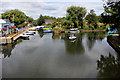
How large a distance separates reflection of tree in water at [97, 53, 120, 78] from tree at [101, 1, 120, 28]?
11.0 m

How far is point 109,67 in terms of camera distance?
18328mm

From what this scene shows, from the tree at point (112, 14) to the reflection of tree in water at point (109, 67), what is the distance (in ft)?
36.2

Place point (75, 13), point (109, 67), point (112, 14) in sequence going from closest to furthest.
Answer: point (109, 67) → point (112, 14) → point (75, 13)

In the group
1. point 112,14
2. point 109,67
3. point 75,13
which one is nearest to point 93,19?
point 75,13

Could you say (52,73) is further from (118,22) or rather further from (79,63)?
(118,22)

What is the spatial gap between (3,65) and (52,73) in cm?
896

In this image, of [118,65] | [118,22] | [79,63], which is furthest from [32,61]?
[118,22]

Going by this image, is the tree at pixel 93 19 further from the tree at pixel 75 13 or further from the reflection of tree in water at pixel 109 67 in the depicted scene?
the reflection of tree in water at pixel 109 67

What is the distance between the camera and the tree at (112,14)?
29047 mm

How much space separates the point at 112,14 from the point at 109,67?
17.2m

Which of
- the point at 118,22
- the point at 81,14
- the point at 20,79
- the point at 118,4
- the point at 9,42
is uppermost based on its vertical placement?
the point at 81,14

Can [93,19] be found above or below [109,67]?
above

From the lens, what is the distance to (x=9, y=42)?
36406 millimetres

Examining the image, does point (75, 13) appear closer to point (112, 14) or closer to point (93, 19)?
point (93, 19)
